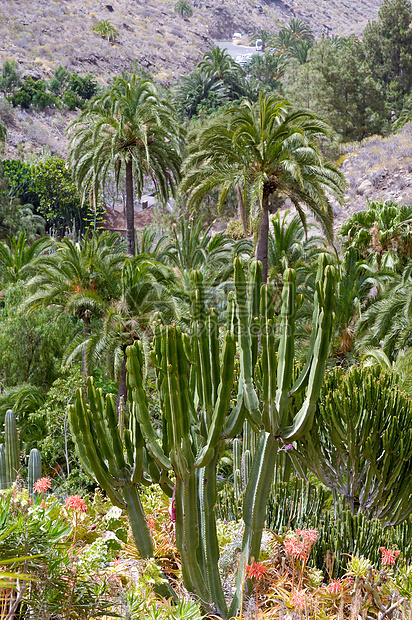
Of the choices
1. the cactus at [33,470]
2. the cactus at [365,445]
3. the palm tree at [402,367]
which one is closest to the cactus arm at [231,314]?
the cactus at [365,445]

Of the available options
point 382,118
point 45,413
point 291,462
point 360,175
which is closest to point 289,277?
point 291,462

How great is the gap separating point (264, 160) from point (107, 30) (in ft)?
183

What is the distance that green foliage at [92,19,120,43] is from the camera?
57.3 meters

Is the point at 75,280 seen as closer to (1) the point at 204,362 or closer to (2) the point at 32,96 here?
(1) the point at 204,362

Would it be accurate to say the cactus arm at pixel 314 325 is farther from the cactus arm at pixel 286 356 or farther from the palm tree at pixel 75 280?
the palm tree at pixel 75 280

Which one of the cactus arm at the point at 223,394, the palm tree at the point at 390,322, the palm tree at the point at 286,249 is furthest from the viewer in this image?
the palm tree at the point at 286,249

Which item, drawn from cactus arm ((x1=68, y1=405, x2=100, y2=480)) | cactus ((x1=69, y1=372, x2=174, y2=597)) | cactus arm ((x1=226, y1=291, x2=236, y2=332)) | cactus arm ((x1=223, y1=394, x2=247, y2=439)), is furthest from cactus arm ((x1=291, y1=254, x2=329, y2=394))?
cactus arm ((x1=68, y1=405, x2=100, y2=480))

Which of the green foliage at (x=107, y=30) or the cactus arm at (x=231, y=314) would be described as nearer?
the cactus arm at (x=231, y=314)

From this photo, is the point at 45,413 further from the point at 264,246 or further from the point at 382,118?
the point at 382,118

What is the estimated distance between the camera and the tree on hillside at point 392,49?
32.0 meters

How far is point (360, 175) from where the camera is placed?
2598 cm

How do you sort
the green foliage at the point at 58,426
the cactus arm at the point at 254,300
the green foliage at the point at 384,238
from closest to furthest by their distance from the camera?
the cactus arm at the point at 254,300
the green foliage at the point at 58,426
the green foliage at the point at 384,238

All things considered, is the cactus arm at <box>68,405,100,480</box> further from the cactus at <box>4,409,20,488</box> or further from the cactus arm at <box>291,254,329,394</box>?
the cactus at <box>4,409,20,488</box>

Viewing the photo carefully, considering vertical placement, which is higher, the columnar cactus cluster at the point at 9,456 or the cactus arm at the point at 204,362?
the cactus arm at the point at 204,362
